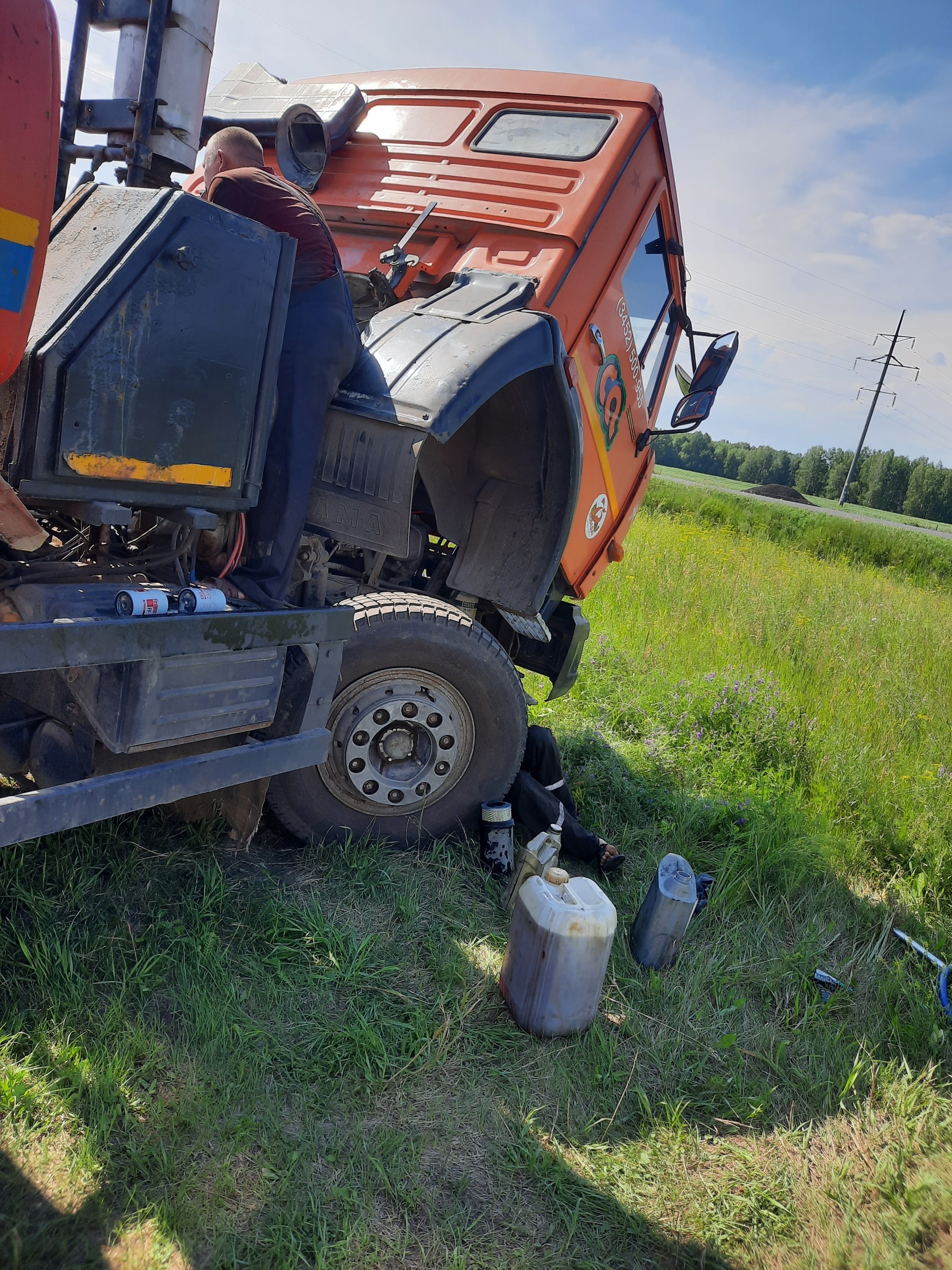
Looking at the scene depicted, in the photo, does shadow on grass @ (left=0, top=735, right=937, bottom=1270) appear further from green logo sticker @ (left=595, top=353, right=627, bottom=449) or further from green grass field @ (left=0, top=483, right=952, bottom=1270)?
green logo sticker @ (left=595, top=353, right=627, bottom=449)

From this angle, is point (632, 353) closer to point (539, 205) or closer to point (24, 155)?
point (539, 205)

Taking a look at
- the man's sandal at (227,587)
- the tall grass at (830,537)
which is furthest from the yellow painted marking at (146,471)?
the tall grass at (830,537)

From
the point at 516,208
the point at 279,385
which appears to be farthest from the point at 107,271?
the point at 516,208

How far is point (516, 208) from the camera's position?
3.67 meters

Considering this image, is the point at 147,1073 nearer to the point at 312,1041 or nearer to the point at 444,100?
the point at 312,1041

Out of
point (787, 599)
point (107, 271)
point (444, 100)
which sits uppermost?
point (444, 100)

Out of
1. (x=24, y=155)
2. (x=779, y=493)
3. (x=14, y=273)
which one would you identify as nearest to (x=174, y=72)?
(x=24, y=155)

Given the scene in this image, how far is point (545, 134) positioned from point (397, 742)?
2.84 metres

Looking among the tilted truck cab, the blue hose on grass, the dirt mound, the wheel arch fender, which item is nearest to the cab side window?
the tilted truck cab

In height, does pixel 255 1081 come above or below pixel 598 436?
below

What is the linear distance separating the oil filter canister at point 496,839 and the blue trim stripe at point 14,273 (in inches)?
89.6

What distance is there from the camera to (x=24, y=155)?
5.33ft

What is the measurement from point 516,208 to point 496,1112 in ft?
11.2

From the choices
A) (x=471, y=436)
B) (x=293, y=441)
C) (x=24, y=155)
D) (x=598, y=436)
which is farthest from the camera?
(x=598, y=436)
